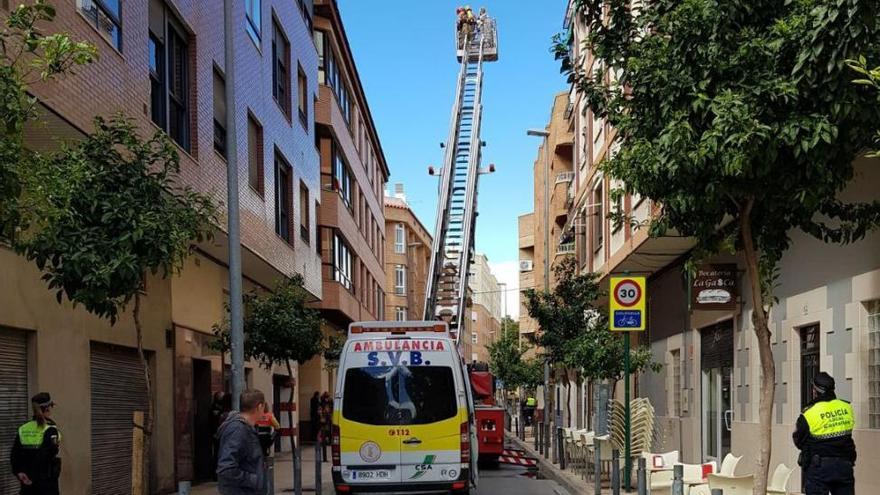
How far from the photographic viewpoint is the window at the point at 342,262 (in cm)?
3341

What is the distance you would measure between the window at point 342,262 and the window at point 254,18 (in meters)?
12.8

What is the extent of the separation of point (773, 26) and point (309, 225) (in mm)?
21060

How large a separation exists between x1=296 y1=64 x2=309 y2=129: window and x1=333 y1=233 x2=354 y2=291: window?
670 centimetres

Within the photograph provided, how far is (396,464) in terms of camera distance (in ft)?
39.3

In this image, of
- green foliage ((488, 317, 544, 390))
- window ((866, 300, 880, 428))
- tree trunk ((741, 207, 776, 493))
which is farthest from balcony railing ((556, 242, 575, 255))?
tree trunk ((741, 207, 776, 493))

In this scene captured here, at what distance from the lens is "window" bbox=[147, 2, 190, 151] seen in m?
15.0

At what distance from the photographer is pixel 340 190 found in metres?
35.1

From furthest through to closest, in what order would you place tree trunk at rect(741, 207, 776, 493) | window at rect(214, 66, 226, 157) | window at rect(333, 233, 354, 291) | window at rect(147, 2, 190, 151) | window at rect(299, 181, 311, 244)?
1. window at rect(333, 233, 354, 291)
2. window at rect(299, 181, 311, 244)
3. window at rect(214, 66, 226, 157)
4. window at rect(147, 2, 190, 151)
5. tree trunk at rect(741, 207, 776, 493)

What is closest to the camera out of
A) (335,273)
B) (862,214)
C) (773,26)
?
(773,26)

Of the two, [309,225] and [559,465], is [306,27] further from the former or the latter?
[559,465]

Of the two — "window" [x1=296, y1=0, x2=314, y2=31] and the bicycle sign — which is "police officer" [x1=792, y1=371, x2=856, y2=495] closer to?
the bicycle sign

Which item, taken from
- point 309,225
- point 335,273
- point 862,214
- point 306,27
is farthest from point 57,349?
point 335,273

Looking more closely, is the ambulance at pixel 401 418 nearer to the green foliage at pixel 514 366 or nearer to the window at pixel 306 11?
the window at pixel 306 11

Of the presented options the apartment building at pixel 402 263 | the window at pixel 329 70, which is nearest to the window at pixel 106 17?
the window at pixel 329 70
